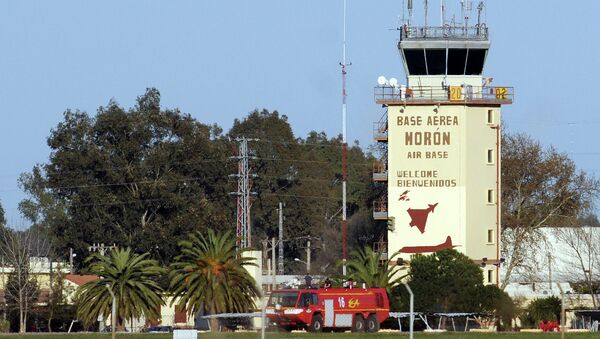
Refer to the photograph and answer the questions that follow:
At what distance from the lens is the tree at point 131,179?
121625 millimetres

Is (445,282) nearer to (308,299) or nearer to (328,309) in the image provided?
(328,309)

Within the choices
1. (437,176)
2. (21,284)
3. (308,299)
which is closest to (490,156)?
(437,176)

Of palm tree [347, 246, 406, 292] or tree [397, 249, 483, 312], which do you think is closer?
tree [397, 249, 483, 312]

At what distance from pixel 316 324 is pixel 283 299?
6.26 ft

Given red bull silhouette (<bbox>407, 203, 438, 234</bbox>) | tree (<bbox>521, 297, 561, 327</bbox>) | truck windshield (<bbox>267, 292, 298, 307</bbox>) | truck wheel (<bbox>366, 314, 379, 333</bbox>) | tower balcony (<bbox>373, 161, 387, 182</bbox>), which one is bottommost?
truck wheel (<bbox>366, 314, 379, 333</bbox>)

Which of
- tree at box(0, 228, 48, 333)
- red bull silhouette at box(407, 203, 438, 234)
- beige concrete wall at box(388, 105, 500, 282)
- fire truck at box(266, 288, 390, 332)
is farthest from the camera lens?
red bull silhouette at box(407, 203, 438, 234)

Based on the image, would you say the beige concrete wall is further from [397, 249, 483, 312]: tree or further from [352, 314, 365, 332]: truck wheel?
[352, 314, 365, 332]: truck wheel

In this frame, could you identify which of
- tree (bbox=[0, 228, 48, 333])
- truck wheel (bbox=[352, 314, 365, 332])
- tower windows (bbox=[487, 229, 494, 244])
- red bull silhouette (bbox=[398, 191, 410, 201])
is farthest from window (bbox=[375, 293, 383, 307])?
tree (bbox=[0, 228, 48, 333])

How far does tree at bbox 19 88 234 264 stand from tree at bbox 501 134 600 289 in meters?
24.2

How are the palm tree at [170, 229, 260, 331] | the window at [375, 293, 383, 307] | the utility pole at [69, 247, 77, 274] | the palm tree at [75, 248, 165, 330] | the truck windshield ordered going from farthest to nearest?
the utility pole at [69, 247, 77, 274]
the palm tree at [75, 248, 165, 330]
the palm tree at [170, 229, 260, 331]
the window at [375, 293, 383, 307]
the truck windshield

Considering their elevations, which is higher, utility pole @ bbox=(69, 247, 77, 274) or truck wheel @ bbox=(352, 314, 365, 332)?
utility pole @ bbox=(69, 247, 77, 274)

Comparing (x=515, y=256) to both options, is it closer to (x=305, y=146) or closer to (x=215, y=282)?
(x=215, y=282)

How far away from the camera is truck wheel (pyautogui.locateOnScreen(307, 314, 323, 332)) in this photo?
6931 centimetres

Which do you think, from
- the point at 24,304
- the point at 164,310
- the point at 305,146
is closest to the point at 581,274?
the point at 164,310
